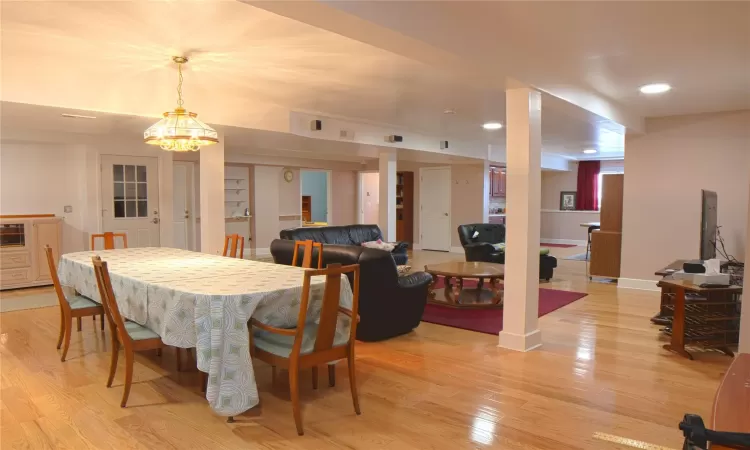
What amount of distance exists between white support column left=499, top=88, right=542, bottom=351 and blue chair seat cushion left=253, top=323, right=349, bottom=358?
1689 mm

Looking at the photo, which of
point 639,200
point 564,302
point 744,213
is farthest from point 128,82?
point 744,213

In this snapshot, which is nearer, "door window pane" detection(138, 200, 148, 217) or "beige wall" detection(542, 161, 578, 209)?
"door window pane" detection(138, 200, 148, 217)

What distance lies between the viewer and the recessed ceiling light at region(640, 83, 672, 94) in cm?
452

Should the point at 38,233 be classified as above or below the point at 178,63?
below

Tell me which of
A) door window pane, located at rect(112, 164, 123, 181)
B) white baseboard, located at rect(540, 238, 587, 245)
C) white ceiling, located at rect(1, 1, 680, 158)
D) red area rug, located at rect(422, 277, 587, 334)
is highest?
white ceiling, located at rect(1, 1, 680, 158)

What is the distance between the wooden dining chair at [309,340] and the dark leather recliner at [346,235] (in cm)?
347

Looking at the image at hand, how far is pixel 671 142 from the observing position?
20.9 ft

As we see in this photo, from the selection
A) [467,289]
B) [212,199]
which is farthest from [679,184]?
[212,199]

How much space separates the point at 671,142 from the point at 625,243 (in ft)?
4.70

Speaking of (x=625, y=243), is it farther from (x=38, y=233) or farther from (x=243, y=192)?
(x=38, y=233)

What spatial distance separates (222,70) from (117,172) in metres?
4.37

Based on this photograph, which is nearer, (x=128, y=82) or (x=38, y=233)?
(x=128, y=82)

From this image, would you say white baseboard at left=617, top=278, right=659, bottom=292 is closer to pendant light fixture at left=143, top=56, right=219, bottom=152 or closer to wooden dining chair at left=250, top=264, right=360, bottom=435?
wooden dining chair at left=250, top=264, right=360, bottom=435

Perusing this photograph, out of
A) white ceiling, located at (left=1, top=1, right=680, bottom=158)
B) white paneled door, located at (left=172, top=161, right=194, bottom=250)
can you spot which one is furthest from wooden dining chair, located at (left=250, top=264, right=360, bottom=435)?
white paneled door, located at (left=172, top=161, right=194, bottom=250)
